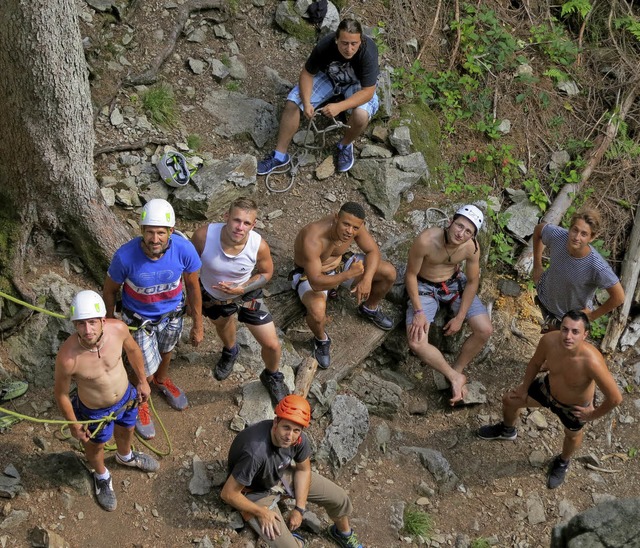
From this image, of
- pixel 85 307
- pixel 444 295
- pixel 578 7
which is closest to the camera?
pixel 85 307

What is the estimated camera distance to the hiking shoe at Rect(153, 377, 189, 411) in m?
6.48

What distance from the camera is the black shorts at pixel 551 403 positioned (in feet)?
21.6

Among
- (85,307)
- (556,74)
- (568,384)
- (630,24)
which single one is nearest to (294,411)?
(85,307)

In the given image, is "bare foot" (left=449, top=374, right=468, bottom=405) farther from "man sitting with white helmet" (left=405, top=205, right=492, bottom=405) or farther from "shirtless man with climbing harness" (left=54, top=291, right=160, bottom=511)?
"shirtless man with climbing harness" (left=54, top=291, right=160, bottom=511)

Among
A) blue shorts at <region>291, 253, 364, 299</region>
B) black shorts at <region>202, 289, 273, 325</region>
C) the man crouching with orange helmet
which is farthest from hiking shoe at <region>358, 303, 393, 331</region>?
the man crouching with orange helmet

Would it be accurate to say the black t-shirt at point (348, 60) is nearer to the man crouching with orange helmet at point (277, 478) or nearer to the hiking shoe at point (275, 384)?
the hiking shoe at point (275, 384)

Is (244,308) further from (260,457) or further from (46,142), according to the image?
(46,142)

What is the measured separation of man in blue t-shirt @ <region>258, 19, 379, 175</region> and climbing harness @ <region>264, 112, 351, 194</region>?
82 mm

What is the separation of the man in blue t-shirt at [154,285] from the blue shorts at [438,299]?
257 cm

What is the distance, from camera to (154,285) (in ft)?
18.5

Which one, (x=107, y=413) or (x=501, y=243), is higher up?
(x=107, y=413)

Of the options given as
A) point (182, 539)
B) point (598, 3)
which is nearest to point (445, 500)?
point (182, 539)

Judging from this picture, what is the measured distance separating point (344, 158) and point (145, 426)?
4215 mm

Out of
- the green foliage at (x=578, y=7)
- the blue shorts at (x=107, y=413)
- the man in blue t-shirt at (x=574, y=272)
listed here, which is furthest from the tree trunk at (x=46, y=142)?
the green foliage at (x=578, y=7)
